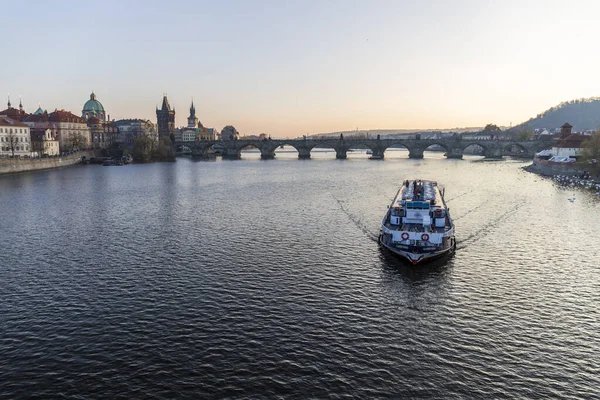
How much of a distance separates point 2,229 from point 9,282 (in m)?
25.9

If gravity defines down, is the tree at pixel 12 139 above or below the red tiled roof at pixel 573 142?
above

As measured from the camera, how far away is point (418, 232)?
45.7 meters

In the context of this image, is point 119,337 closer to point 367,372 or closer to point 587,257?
point 367,372

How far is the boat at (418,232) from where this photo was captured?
148ft

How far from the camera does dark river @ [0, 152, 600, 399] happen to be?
24078mm

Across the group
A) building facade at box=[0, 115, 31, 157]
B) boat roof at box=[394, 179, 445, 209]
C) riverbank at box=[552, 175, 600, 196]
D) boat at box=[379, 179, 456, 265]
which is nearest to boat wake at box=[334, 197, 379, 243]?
boat at box=[379, 179, 456, 265]

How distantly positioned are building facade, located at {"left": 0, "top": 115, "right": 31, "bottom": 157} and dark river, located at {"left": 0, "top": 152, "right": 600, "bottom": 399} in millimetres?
111127

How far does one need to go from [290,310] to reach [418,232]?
753 inches

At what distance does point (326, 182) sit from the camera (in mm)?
121000

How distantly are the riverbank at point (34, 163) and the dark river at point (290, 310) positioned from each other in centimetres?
8122

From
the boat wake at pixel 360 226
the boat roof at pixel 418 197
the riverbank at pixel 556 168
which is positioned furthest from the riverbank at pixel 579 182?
the boat wake at pixel 360 226

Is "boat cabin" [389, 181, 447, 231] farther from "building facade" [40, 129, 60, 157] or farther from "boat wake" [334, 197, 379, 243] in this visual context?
"building facade" [40, 129, 60, 157]

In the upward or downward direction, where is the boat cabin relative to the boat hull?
upward

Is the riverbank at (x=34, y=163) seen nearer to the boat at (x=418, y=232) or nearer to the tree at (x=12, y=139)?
the tree at (x=12, y=139)
